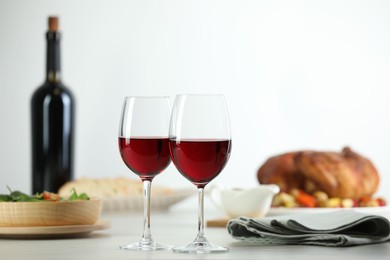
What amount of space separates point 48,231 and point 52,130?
Result: 1356 millimetres

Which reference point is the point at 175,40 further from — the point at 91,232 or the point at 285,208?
the point at 91,232

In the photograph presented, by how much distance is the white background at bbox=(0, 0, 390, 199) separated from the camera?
4.16m

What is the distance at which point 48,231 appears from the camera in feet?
5.36

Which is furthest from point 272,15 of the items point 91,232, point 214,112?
point 214,112

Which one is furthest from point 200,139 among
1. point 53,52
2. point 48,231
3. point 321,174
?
point 53,52

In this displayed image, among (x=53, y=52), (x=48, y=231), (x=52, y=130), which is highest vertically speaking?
(x=53, y=52)

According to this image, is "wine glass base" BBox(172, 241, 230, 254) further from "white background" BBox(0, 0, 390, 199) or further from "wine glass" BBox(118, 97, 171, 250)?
"white background" BBox(0, 0, 390, 199)

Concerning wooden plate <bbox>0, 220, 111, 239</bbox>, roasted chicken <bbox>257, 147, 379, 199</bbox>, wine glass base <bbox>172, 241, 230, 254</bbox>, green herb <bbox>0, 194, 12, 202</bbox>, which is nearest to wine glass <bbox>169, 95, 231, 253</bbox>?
wine glass base <bbox>172, 241, 230, 254</bbox>

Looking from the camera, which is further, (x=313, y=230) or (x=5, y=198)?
(x=5, y=198)

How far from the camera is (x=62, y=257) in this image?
4.44ft

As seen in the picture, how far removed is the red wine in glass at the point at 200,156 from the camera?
4.42ft

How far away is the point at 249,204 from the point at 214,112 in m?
0.70

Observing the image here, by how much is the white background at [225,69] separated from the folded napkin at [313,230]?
2594 millimetres

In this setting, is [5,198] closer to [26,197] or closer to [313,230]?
[26,197]
